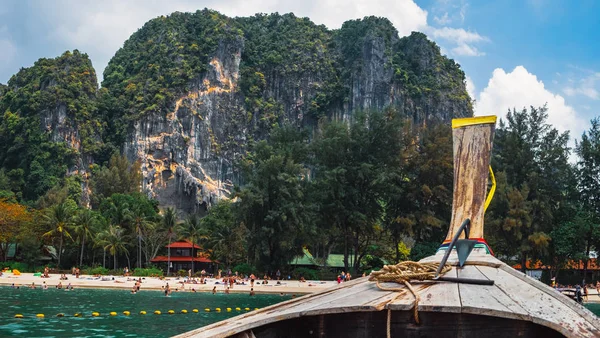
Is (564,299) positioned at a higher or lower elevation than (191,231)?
lower

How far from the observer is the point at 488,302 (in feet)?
10.1

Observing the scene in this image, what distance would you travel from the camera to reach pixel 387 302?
122 inches

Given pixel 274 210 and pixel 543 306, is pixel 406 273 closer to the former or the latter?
pixel 543 306

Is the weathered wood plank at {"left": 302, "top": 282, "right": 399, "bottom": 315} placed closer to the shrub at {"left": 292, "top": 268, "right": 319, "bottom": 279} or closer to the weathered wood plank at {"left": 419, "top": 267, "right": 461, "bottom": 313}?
the weathered wood plank at {"left": 419, "top": 267, "right": 461, "bottom": 313}

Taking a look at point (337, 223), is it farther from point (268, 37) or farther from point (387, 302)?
point (268, 37)

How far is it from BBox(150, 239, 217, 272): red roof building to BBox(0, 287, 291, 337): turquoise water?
18.3m

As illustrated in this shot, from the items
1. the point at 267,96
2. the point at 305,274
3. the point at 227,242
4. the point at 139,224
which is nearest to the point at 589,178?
the point at 305,274

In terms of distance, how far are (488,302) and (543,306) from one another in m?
0.42

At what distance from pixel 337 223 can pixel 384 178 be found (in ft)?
18.6

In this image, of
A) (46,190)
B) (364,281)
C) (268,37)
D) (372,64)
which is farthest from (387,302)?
(268,37)

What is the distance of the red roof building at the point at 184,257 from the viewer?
5234 centimetres

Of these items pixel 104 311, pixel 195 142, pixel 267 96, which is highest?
pixel 267 96

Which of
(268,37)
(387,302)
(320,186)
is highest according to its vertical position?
(268,37)

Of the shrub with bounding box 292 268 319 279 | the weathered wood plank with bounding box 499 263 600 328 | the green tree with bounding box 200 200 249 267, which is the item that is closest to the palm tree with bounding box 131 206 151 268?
the green tree with bounding box 200 200 249 267
